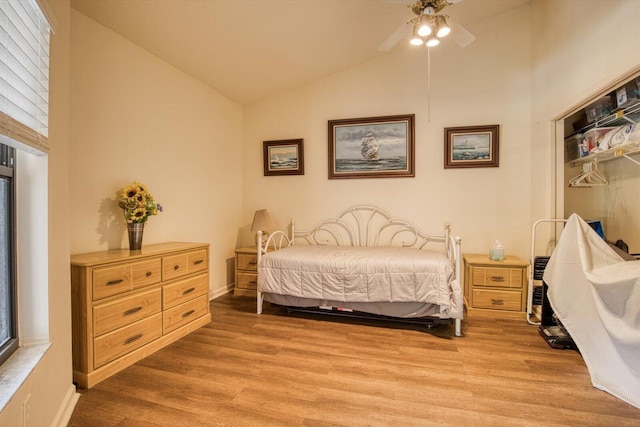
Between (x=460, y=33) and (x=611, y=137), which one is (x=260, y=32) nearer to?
(x=460, y=33)

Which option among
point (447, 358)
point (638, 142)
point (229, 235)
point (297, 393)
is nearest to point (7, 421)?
point (297, 393)

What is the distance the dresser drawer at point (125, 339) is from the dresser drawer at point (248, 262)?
4.68 ft

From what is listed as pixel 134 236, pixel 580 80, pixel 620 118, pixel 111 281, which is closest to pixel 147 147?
pixel 134 236

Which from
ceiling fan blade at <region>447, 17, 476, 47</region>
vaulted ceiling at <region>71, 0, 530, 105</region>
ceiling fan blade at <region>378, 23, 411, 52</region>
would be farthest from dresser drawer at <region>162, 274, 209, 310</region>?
ceiling fan blade at <region>447, 17, 476, 47</region>

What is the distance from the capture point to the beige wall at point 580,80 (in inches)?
77.8

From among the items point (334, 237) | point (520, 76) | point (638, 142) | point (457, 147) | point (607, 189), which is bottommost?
point (334, 237)

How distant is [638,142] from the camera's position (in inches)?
83.8

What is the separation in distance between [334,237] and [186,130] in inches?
85.0

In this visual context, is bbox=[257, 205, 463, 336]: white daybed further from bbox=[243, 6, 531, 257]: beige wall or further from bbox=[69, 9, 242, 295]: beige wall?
bbox=[69, 9, 242, 295]: beige wall

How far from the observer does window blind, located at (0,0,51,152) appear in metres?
1.08

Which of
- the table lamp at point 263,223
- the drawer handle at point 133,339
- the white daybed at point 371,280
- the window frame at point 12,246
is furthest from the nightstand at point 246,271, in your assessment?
the window frame at point 12,246

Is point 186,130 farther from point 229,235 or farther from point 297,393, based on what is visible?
point 297,393

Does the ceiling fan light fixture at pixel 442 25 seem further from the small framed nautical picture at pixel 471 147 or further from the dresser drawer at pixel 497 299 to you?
the dresser drawer at pixel 497 299

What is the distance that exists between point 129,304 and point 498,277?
3.24m
